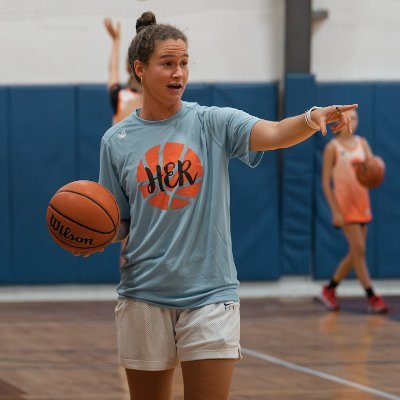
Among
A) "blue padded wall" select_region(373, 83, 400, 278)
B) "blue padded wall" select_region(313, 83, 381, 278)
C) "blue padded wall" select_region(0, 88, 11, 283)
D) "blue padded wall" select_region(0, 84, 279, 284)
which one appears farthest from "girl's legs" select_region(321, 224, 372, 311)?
"blue padded wall" select_region(0, 88, 11, 283)

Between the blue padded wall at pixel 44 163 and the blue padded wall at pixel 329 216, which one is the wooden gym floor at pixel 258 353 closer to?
the blue padded wall at pixel 44 163

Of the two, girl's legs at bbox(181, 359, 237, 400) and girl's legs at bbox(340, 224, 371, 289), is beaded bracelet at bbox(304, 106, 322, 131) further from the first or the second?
girl's legs at bbox(340, 224, 371, 289)

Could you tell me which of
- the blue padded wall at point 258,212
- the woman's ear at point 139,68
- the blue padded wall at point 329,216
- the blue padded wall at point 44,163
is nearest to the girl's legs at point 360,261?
the blue padded wall at point 329,216

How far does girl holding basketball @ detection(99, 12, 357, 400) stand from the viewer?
10.8 feet

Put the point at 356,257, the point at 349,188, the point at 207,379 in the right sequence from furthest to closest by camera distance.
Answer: the point at 349,188
the point at 356,257
the point at 207,379

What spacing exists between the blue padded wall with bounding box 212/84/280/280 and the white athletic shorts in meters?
6.39

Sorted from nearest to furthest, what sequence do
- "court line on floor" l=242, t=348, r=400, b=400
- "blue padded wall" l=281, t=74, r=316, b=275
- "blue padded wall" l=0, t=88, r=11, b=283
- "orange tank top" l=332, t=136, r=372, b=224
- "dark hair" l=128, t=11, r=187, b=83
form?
"dark hair" l=128, t=11, r=187, b=83, "court line on floor" l=242, t=348, r=400, b=400, "orange tank top" l=332, t=136, r=372, b=224, "blue padded wall" l=0, t=88, r=11, b=283, "blue padded wall" l=281, t=74, r=316, b=275

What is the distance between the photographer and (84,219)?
136 inches

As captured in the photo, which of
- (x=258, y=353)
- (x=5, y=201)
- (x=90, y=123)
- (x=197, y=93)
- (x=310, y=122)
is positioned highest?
Answer: (x=197, y=93)

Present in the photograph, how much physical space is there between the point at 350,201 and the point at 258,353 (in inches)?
89.6

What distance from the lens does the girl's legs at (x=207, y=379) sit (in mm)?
3217

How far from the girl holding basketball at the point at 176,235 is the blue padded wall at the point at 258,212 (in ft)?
20.9

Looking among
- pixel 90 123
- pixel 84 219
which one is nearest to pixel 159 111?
pixel 84 219

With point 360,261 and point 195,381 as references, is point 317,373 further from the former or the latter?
point 195,381
